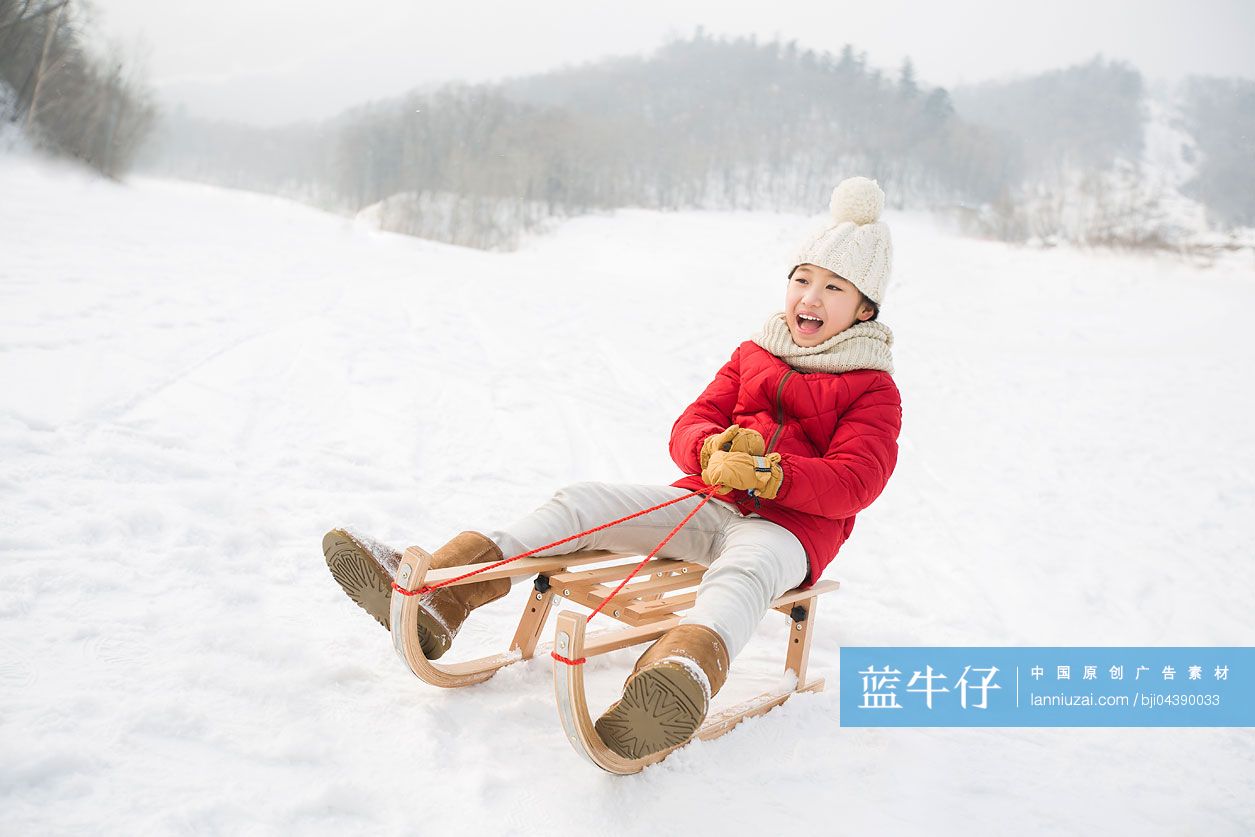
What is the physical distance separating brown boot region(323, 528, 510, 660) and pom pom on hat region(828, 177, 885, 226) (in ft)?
5.26

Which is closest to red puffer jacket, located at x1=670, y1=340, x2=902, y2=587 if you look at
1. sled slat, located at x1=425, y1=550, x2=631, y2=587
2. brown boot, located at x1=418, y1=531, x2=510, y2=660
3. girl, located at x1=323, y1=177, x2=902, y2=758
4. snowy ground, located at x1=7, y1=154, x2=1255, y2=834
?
girl, located at x1=323, y1=177, x2=902, y2=758

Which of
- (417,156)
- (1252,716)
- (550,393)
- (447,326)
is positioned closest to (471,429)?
(550,393)

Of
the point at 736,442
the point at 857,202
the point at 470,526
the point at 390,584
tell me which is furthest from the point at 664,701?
Result: the point at 470,526

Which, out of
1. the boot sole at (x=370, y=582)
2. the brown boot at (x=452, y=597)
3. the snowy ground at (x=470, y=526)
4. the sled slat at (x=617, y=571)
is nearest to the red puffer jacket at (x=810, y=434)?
the sled slat at (x=617, y=571)

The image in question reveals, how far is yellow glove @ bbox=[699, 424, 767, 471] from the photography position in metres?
2.12

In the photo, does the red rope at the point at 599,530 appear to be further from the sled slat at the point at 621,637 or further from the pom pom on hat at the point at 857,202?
the pom pom on hat at the point at 857,202

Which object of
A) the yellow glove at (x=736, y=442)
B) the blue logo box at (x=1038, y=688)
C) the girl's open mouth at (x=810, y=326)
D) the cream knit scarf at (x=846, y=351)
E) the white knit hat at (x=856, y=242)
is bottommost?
the blue logo box at (x=1038, y=688)

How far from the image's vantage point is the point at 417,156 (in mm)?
37375

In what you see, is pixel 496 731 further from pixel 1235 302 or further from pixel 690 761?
pixel 1235 302

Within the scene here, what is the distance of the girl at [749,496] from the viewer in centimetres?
158

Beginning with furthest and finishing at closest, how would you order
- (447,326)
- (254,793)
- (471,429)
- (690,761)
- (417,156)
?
(417,156) → (447,326) → (471,429) → (690,761) → (254,793)

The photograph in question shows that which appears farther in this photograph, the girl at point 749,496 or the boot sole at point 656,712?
the girl at point 749,496

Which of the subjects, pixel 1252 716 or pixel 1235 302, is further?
pixel 1235 302

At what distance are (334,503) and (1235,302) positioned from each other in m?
11.3
